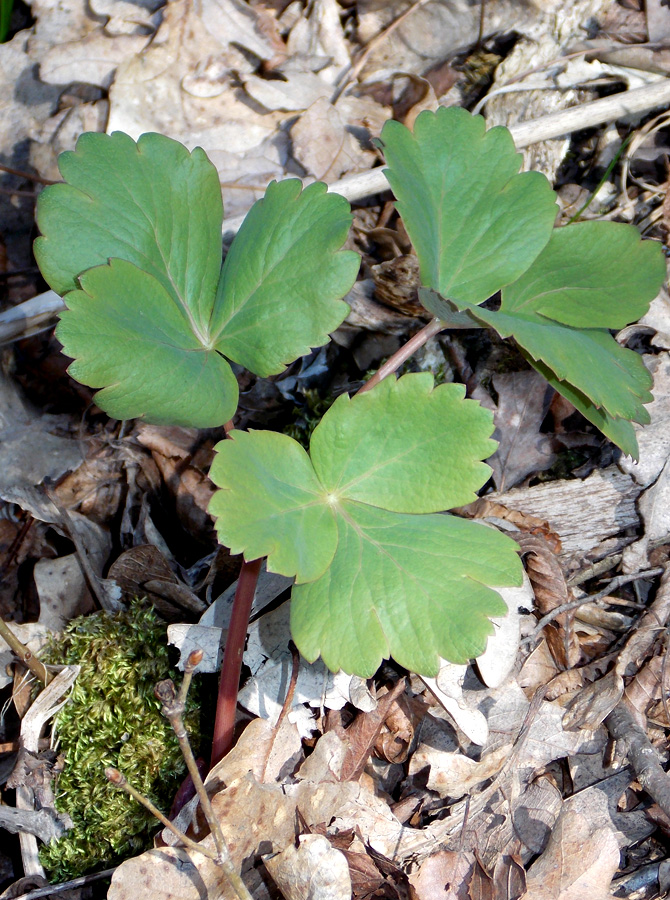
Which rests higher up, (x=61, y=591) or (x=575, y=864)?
(x=61, y=591)

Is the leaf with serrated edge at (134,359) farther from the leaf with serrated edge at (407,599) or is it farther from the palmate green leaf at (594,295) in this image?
the palmate green leaf at (594,295)

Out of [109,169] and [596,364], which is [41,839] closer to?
[109,169]

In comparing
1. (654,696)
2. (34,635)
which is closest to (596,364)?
(654,696)

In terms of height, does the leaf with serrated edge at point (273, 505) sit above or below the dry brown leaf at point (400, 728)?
above

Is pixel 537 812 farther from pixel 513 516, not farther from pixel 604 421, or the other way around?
pixel 604 421

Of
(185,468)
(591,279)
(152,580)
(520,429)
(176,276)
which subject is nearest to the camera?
(176,276)

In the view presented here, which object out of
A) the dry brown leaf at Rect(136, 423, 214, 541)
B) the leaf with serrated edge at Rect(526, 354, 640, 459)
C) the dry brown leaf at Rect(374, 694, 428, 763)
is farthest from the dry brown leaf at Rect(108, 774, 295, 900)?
the leaf with serrated edge at Rect(526, 354, 640, 459)

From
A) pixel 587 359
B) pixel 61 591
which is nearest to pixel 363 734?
pixel 61 591

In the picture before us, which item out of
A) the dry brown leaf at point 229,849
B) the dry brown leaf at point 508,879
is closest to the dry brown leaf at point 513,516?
the dry brown leaf at point 508,879
